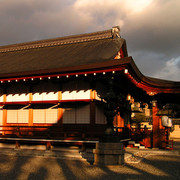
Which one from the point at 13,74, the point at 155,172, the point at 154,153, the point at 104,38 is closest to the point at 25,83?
the point at 13,74

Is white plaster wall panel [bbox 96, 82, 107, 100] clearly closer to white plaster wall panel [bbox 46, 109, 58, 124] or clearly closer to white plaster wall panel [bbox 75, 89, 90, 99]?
white plaster wall panel [bbox 75, 89, 90, 99]

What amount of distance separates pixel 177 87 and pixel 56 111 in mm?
7688

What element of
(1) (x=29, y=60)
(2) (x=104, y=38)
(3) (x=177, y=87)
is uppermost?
(2) (x=104, y=38)

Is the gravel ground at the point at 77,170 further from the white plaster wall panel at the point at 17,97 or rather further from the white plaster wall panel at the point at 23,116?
the white plaster wall panel at the point at 17,97

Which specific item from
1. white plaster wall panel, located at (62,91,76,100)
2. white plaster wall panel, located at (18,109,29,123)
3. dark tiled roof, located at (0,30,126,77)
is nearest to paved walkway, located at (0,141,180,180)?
white plaster wall panel, located at (18,109,29,123)

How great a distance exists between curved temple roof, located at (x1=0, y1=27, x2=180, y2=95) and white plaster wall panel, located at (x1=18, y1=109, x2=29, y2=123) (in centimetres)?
241

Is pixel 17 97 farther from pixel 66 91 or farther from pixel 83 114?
pixel 83 114

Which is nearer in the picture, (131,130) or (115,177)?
(115,177)

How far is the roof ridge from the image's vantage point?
67.2 feet

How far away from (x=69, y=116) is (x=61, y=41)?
8.81 m

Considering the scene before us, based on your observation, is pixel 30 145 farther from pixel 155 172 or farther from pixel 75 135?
pixel 155 172

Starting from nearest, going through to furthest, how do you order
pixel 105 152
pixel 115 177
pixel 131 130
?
pixel 115 177 < pixel 105 152 < pixel 131 130

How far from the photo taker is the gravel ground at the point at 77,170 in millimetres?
8664

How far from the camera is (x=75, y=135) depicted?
14477 millimetres
